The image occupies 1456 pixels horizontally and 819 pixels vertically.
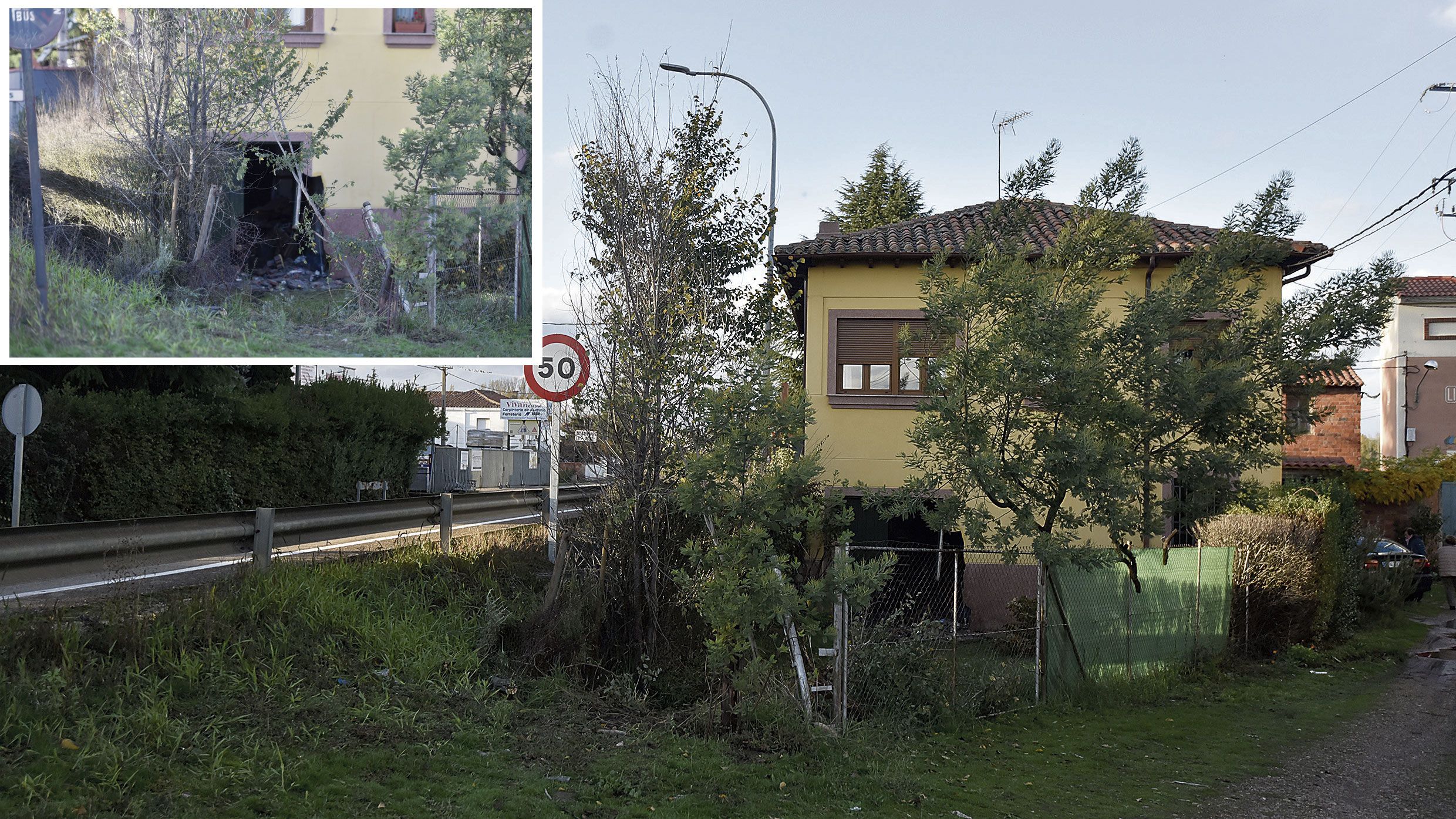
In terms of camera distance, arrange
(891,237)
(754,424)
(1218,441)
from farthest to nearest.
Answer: (891,237) < (1218,441) < (754,424)

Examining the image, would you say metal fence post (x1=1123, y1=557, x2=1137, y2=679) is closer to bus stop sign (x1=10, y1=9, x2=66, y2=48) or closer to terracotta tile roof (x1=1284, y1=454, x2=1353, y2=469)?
bus stop sign (x1=10, y1=9, x2=66, y2=48)

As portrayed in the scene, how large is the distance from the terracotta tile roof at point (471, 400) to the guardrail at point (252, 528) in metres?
66.3

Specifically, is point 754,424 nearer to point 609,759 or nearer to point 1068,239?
point 609,759

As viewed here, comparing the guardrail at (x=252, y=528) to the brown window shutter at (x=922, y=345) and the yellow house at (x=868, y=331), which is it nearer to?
the brown window shutter at (x=922, y=345)

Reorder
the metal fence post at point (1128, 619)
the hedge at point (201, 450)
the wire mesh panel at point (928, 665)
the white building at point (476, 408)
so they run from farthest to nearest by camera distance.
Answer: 1. the white building at point (476, 408)
2. the hedge at point (201, 450)
3. the metal fence post at point (1128, 619)
4. the wire mesh panel at point (928, 665)

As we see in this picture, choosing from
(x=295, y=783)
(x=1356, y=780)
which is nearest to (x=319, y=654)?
(x=295, y=783)

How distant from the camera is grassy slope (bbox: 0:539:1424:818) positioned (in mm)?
5535

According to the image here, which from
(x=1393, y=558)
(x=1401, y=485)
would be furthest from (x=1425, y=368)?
(x=1393, y=558)

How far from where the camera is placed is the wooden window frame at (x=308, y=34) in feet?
23.2

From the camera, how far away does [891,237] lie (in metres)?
20.4

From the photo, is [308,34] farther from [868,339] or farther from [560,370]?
[868,339]

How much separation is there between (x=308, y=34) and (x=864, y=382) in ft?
44.1

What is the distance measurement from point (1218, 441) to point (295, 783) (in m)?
10.7

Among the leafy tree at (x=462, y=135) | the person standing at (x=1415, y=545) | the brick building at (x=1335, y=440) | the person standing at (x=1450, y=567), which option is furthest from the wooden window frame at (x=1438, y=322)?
the leafy tree at (x=462, y=135)
